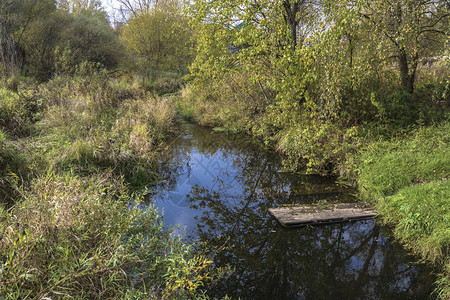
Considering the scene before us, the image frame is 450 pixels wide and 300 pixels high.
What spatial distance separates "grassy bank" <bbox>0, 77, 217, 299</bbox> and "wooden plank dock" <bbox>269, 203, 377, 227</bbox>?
180cm

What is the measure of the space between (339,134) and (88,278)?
645cm

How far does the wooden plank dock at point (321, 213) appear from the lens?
16.4ft

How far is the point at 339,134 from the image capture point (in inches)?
285

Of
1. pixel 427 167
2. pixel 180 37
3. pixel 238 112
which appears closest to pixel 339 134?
pixel 427 167

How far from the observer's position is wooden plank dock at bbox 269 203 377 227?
499 centimetres

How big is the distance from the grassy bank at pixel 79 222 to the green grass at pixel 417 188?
309cm

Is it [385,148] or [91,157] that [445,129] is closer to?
[385,148]

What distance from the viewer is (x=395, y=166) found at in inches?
223

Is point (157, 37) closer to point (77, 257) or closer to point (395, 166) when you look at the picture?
point (395, 166)

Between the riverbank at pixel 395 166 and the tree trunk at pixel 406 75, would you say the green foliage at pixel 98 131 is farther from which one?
the tree trunk at pixel 406 75

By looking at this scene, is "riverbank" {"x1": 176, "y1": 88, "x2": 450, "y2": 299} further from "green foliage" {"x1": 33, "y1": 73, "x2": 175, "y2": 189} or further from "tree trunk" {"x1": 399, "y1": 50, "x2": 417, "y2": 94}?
"green foliage" {"x1": 33, "y1": 73, "x2": 175, "y2": 189}

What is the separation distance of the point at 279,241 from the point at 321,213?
1145 millimetres

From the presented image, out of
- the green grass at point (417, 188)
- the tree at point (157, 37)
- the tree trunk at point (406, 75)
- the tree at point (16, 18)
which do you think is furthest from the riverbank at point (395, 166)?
the tree at point (157, 37)

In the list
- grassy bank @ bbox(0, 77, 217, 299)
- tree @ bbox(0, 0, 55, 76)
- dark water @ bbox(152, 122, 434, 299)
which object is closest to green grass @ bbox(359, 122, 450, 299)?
dark water @ bbox(152, 122, 434, 299)
